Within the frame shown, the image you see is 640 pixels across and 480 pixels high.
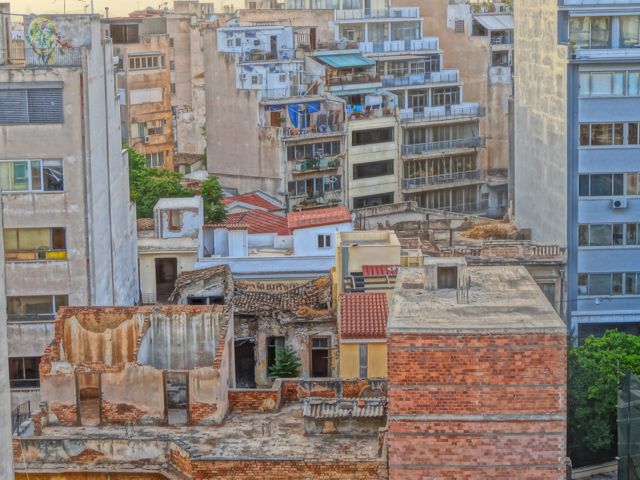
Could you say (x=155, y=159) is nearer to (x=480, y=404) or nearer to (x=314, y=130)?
(x=314, y=130)

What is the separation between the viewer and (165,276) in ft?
208

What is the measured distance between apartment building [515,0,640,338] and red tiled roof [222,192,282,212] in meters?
22.7

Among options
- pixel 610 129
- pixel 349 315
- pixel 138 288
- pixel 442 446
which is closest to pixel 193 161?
pixel 138 288

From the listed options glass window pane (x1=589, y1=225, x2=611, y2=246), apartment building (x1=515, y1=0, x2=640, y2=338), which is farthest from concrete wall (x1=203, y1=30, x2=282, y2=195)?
glass window pane (x1=589, y1=225, x2=611, y2=246)

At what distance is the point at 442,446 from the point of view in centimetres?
3134

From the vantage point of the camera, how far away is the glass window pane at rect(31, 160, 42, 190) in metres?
51.7

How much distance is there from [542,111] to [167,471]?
3115cm

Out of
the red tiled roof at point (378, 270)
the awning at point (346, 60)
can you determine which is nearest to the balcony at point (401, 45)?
the awning at point (346, 60)

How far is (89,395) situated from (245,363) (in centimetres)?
1536

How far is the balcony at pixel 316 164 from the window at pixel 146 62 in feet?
77.6

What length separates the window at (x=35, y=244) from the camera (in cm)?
5212

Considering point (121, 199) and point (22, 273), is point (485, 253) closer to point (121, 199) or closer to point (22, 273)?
point (121, 199)

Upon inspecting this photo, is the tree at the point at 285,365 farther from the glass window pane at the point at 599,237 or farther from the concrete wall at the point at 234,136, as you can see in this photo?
the concrete wall at the point at 234,136

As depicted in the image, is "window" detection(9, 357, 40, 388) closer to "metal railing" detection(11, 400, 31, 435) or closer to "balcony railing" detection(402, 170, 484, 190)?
"metal railing" detection(11, 400, 31, 435)
